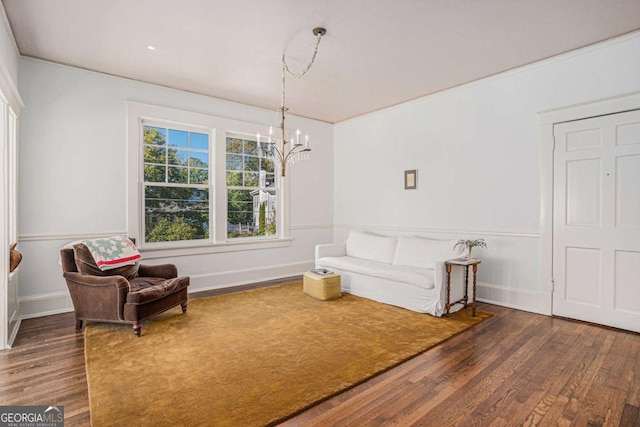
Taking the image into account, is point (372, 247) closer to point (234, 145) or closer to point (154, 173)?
point (234, 145)

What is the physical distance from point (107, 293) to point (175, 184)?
1.93 m

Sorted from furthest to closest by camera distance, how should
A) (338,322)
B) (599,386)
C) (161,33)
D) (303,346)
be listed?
1. (338,322)
2. (161,33)
3. (303,346)
4. (599,386)

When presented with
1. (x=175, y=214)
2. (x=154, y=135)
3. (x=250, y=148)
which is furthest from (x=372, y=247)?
(x=154, y=135)

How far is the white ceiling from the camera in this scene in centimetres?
275

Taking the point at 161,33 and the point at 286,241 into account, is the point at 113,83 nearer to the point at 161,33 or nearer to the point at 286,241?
the point at 161,33

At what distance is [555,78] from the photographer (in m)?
3.67

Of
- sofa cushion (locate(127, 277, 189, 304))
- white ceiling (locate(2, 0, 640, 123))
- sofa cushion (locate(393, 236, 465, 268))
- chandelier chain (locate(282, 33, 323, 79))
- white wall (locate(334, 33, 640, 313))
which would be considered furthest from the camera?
sofa cushion (locate(393, 236, 465, 268))

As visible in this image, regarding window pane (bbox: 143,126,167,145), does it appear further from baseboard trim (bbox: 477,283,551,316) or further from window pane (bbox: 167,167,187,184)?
baseboard trim (bbox: 477,283,551,316)

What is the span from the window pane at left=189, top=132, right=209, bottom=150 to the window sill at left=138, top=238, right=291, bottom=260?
146cm

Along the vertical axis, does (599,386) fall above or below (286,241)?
below

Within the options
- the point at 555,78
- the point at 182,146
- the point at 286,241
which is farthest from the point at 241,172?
the point at 555,78

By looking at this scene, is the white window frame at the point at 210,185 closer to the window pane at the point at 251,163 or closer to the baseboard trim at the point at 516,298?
the window pane at the point at 251,163

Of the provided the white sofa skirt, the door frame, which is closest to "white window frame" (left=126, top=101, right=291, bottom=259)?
the white sofa skirt

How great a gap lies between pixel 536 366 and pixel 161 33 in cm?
431
